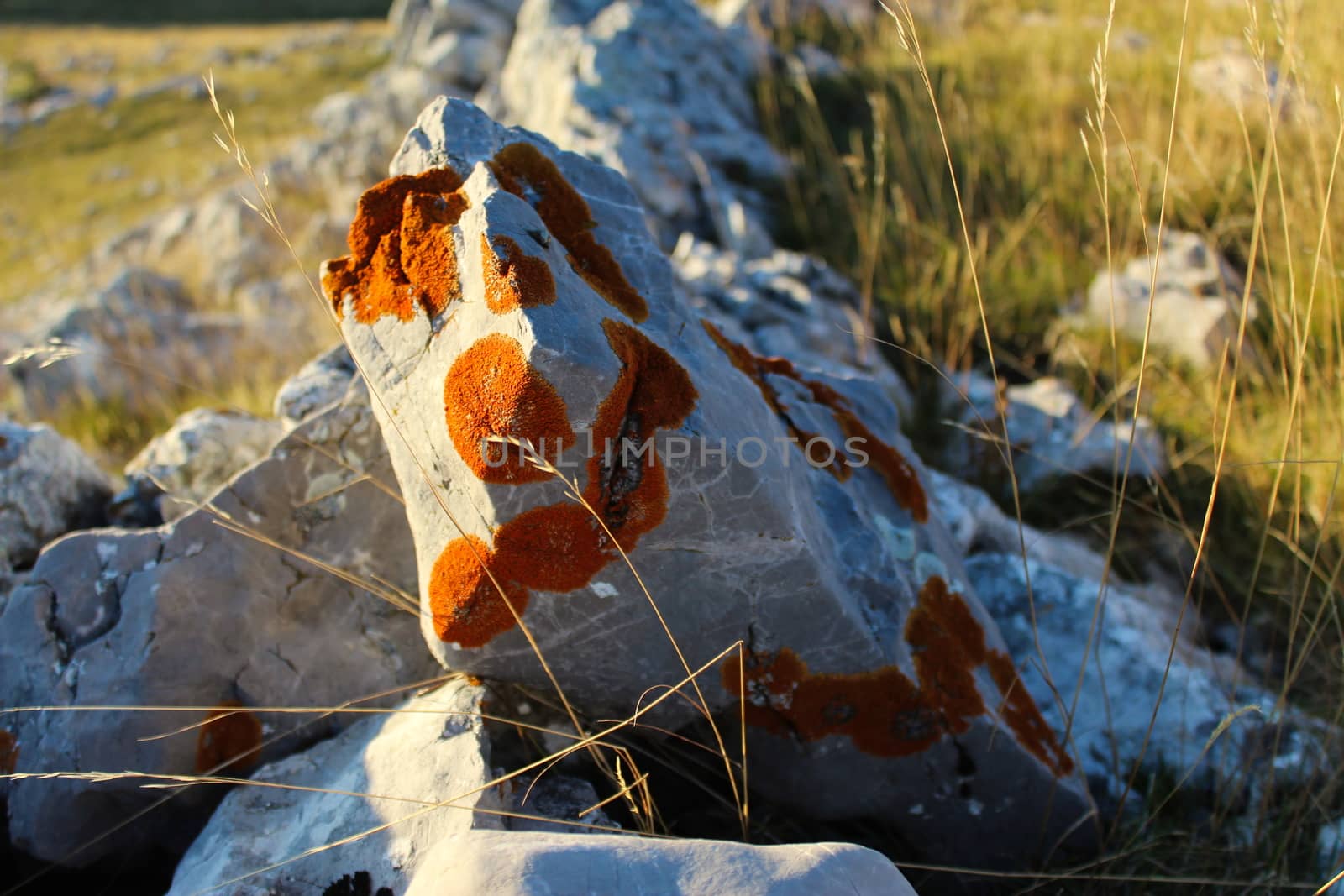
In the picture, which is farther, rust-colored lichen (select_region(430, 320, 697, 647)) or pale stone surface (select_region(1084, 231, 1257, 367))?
pale stone surface (select_region(1084, 231, 1257, 367))

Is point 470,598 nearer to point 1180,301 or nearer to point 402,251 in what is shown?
point 402,251

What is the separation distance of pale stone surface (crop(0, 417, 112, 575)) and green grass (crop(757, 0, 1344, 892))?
2.99m

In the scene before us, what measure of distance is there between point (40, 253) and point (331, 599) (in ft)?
42.2

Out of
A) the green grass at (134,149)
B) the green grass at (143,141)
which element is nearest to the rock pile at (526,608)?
the green grass at (143,141)

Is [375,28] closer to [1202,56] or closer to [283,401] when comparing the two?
[1202,56]

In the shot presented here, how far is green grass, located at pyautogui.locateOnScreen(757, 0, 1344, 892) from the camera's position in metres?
2.52

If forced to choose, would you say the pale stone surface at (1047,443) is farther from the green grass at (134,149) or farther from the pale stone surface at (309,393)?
the green grass at (134,149)

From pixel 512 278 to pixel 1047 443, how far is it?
319 cm

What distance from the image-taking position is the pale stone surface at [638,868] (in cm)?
146

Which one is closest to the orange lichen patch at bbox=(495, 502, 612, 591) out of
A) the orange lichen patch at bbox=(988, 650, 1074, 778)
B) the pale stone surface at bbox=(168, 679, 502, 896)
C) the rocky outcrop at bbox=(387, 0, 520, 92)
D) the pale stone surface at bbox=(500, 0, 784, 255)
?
the pale stone surface at bbox=(168, 679, 502, 896)

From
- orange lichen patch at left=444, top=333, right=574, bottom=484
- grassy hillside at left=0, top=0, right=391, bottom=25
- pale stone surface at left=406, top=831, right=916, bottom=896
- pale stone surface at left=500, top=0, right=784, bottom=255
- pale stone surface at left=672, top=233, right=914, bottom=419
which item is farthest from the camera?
grassy hillside at left=0, top=0, right=391, bottom=25

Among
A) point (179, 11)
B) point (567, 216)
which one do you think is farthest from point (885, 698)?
point (179, 11)

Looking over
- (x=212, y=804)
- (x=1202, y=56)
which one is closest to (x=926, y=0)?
(x=1202, y=56)

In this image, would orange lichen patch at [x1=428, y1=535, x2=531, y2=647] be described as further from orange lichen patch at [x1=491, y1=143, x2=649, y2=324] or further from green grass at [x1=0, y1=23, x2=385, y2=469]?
green grass at [x1=0, y1=23, x2=385, y2=469]
